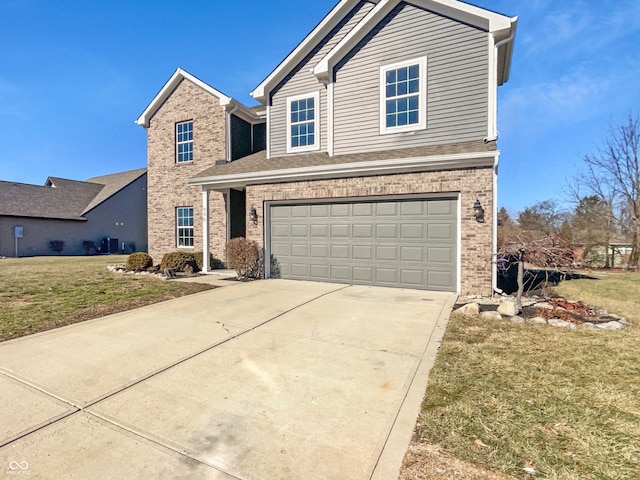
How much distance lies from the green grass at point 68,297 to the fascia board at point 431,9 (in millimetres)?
7831

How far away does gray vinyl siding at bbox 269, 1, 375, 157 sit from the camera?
35.0 feet

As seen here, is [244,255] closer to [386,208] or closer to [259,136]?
[386,208]

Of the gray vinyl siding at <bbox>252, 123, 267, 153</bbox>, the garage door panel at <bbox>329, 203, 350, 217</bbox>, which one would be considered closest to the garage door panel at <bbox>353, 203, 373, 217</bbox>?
the garage door panel at <bbox>329, 203, 350, 217</bbox>

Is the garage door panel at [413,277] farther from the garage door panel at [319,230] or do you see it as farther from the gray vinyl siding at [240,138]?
the gray vinyl siding at [240,138]

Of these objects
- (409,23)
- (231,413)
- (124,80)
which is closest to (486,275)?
(231,413)

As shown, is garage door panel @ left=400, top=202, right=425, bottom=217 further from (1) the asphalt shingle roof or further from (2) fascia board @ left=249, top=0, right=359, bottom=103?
(2) fascia board @ left=249, top=0, right=359, bottom=103

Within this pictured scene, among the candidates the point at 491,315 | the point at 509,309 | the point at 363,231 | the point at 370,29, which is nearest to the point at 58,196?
the point at 370,29

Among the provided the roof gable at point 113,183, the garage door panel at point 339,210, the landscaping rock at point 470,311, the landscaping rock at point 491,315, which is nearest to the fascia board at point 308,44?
the garage door panel at point 339,210

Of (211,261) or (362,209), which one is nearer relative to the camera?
(362,209)

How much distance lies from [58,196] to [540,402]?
35323mm

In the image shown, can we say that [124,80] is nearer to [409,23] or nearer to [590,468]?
[409,23]

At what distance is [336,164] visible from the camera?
8.84 metres

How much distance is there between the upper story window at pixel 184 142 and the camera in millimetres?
14344

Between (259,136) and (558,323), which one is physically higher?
(259,136)
